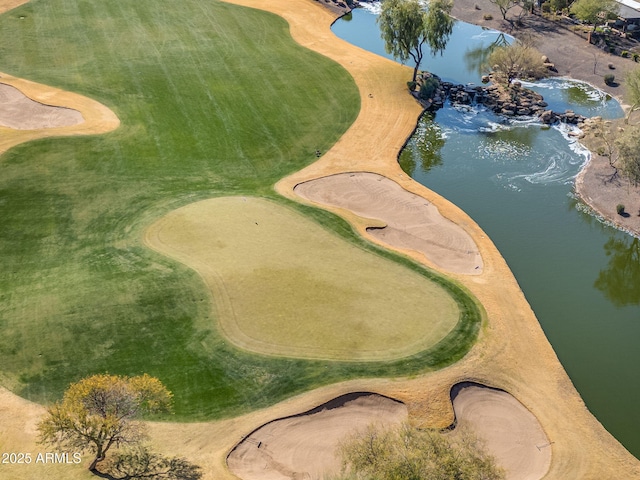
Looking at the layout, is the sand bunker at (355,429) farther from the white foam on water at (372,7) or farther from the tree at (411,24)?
the white foam on water at (372,7)

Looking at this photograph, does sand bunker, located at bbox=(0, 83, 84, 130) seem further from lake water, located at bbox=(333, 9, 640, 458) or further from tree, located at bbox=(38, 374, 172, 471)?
tree, located at bbox=(38, 374, 172, 471)

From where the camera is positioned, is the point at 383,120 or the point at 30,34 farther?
the point at 30,34

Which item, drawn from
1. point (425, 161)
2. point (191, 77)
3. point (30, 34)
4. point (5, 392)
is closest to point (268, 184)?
point (425, 161)

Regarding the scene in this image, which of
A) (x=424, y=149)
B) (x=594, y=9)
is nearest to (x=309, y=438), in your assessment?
(x=424, y=149)

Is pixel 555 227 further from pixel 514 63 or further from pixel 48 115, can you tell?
pixel 48 115

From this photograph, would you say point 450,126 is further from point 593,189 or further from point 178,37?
point 178,37

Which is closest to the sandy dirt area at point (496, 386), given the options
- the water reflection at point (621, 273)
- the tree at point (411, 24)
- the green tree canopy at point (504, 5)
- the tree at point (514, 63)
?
the water reflection at point (621, 273)

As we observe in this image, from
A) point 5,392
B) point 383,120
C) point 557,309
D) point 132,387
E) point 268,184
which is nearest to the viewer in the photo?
point 132,387
